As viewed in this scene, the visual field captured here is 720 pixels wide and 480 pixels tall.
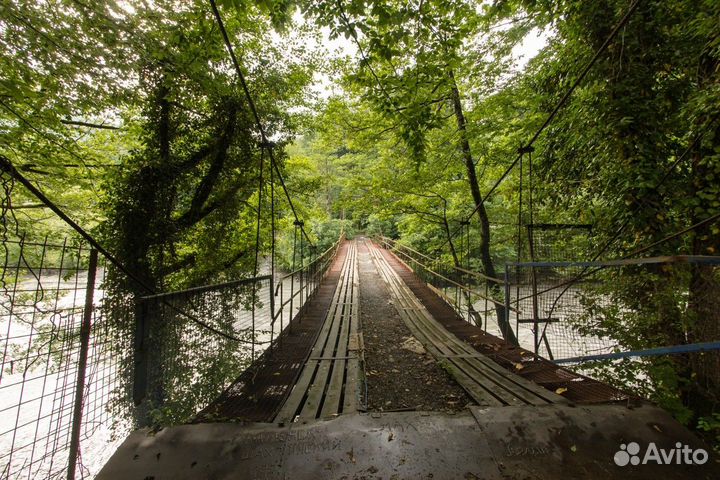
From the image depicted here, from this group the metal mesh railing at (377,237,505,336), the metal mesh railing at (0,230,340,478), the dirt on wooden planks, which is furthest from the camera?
the metal mesh railing at (377,237,505,336)

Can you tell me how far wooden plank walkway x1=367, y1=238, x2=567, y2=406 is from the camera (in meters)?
2.18

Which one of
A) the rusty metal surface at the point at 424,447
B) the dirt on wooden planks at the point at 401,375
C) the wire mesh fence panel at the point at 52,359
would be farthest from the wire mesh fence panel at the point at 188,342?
the dirt on wooden planks at the point at 401,375

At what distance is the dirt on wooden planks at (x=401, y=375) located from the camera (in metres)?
2.52

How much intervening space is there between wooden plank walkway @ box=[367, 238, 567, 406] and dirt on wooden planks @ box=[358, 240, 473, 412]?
0.10m

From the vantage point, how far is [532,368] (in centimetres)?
279

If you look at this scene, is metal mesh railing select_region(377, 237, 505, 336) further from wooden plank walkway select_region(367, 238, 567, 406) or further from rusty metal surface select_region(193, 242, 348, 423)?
rusty metal surface select_region(193, 242, 348, 423)

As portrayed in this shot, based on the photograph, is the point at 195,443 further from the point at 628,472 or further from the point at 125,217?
the point at 125,217

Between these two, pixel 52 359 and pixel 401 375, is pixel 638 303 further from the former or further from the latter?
pixel 52 359

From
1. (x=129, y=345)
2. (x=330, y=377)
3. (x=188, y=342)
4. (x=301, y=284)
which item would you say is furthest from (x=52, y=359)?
(x=330, y=377)

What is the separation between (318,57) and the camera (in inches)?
291

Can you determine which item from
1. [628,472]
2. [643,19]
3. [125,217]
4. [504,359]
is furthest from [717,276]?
[125,217]

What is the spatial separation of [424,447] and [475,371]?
146 cm

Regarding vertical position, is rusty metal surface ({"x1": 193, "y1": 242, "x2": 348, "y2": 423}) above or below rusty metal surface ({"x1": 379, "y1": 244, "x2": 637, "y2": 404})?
below

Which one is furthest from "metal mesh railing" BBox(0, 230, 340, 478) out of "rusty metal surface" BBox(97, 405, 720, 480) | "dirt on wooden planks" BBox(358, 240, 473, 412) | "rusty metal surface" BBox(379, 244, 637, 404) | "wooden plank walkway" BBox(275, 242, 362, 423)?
"rusty metal surface" BBox(379, 244, 637, 404)
